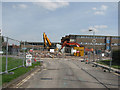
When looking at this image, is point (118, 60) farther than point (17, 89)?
Yes

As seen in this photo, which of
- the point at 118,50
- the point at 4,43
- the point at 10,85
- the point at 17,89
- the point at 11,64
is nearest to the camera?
the point at 17,89

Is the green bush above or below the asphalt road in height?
above

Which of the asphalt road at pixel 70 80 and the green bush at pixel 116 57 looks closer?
the asphalt road at pixel 70 80

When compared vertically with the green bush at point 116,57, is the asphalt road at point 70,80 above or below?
below

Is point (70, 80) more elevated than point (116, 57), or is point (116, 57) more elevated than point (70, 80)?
point (116, 57)

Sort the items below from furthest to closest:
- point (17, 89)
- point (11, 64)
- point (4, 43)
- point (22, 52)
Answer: point (22, 52)
point (11, 64)
point (4, 43)
point (17, 89)

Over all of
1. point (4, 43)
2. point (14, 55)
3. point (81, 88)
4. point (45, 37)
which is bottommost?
point (81, 88)

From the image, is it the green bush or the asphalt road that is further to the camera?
the green bush

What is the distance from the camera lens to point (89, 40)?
261 feet

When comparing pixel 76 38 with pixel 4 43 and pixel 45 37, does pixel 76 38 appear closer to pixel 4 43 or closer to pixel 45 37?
pixel 45 37

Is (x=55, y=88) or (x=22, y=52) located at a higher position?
(x=22, y=52)

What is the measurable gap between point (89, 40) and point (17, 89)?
7373 centimetres

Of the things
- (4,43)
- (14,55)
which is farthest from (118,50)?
(4,43)

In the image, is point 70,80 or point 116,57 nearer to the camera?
point 70,80
